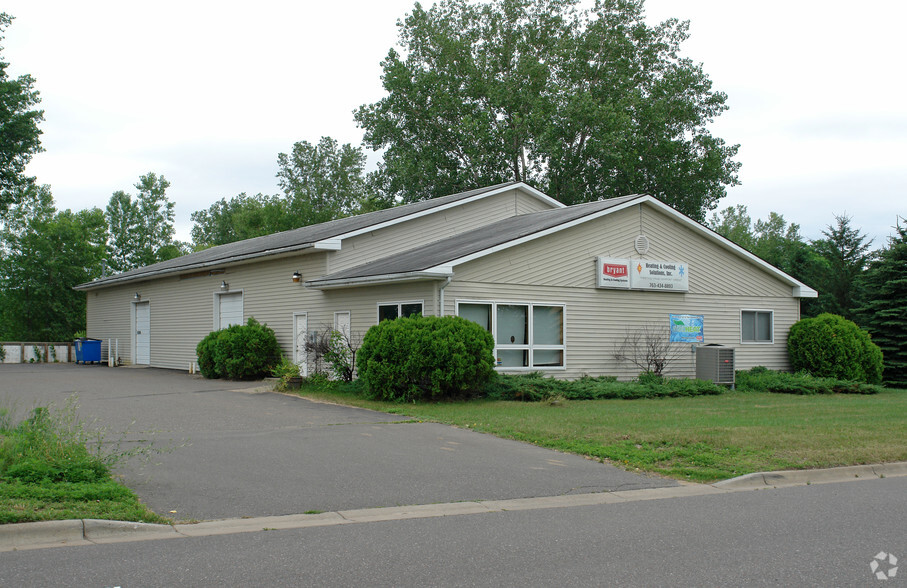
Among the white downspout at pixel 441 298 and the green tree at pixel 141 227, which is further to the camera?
the green tree at pixel 141 227

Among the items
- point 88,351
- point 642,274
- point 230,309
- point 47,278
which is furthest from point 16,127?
point 642,274

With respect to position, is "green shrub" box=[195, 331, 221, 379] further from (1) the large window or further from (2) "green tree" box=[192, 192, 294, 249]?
(2) "green tree" box=[192, 192, 294, 249]

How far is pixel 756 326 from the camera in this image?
79.8 feet

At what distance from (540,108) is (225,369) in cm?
2601

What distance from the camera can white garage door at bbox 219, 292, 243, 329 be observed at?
25.3 meters

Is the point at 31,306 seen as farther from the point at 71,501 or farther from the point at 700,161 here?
the point at 71,501

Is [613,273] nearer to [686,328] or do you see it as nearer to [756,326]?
[686,328]

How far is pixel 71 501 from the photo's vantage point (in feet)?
23.6

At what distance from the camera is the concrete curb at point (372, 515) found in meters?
6.46

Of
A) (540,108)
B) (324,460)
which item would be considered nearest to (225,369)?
(324,460)

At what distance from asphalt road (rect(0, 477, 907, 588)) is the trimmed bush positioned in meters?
15.7

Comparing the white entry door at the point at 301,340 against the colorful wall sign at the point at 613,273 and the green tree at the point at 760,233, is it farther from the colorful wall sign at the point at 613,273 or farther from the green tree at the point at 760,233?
the green tree at the point at 760,233

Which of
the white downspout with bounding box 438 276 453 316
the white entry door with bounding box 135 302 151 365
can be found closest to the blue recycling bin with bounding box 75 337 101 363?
the white entry door with bounding box 135 302 151 365

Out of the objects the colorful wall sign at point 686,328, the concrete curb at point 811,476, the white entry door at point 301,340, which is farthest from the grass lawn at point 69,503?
the colorful wall sign at point 686,328
